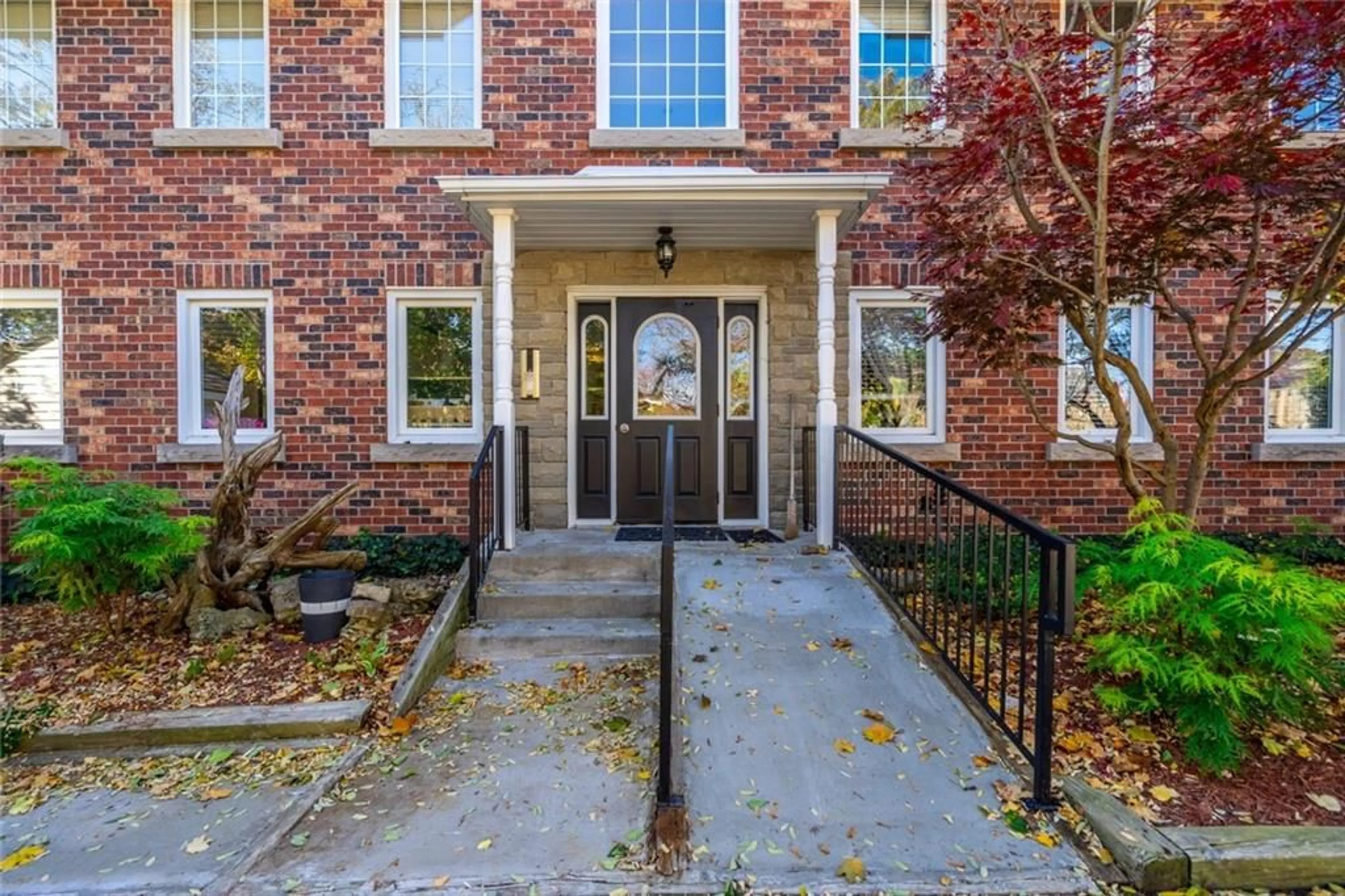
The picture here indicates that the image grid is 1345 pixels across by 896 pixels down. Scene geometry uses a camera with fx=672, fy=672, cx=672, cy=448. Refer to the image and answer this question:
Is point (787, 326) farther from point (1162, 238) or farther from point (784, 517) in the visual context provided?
point (1162, 238)

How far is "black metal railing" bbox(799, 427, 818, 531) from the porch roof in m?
1.68

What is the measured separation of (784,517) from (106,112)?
6.67 metres

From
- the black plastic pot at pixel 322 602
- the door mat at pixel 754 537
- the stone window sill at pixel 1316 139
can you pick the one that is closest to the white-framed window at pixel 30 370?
the black plastic pot at pixel 322 602

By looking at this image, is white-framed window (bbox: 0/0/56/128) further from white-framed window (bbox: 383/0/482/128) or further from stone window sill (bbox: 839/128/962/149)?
stone window sill (bbox: 839/128/962/149)

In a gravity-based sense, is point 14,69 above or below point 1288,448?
above

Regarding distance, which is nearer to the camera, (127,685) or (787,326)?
(127,685)

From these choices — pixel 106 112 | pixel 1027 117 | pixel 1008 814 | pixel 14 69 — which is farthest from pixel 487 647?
pixel 14 69

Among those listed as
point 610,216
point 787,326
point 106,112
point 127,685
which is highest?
point 106,112

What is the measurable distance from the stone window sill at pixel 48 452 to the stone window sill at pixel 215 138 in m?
2.65

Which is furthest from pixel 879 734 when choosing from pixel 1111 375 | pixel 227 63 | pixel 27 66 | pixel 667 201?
pixel 27 66

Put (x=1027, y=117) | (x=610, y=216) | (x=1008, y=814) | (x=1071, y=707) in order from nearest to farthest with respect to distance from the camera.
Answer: (x=1008, y=814)
(x=1071, y=707)
(x=1027, y=117)
(x=610, y=216)

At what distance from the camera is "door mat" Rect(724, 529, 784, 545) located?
16.9ft

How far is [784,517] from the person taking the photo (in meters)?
5.90

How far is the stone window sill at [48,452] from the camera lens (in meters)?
5.59
